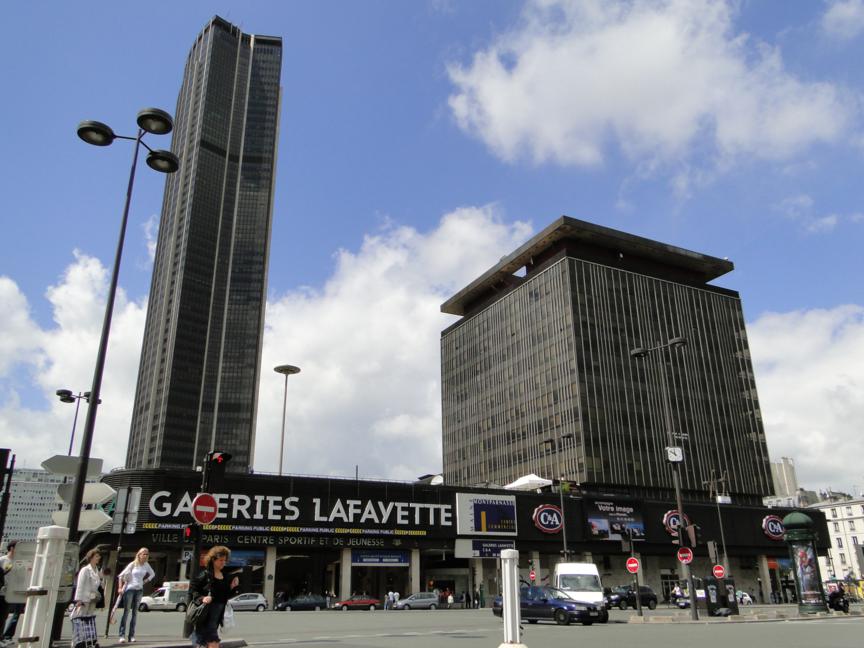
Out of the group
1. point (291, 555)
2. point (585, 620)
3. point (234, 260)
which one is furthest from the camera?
point (234, 260)

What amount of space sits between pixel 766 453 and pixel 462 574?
64.6 m

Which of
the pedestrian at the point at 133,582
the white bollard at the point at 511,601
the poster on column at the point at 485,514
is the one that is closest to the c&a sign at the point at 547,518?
the poster on column at the point at 485,514

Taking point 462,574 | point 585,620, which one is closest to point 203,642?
point 585,620

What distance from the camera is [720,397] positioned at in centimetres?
9744

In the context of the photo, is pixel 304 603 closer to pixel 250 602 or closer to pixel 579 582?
pixel 250 602

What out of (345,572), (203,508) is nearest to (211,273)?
(345,572)

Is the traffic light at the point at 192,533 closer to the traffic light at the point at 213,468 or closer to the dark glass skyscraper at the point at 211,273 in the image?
the traffic light at the point at 213,468

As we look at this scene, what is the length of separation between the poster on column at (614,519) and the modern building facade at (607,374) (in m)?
23.9

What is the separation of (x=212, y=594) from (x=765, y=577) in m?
69.2

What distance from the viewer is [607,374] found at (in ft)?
290


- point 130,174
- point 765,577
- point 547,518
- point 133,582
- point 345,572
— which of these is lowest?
point 765,577

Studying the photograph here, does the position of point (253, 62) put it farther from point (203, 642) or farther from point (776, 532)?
point (203, 642)

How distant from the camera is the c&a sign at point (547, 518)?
53188mm

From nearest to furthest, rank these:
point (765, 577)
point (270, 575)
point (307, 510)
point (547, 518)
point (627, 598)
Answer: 1. point (627, 598)
2. point (270, 575)
3. point (307, 510)
4. point (547, 518)
5. point (765, 577)
